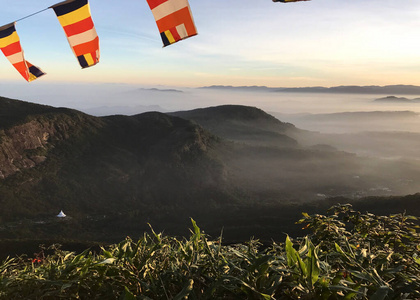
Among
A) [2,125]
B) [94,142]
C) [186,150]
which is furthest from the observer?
[186,150]

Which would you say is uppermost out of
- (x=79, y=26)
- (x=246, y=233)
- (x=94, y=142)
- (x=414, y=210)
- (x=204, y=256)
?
(x=79, y=26)

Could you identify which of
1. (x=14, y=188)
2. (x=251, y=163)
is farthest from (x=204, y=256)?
(x=251, y=163)

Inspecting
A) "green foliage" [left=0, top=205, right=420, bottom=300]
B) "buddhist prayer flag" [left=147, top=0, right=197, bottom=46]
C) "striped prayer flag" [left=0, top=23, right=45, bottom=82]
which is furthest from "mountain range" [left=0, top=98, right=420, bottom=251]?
"green foliage" [left=0, top=205, right=420, bottom=300]

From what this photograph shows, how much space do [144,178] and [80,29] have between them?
9079 cm

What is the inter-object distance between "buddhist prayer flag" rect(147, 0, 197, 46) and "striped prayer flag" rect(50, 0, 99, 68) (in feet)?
9.27

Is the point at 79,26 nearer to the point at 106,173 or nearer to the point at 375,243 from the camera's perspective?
the point at 375,243

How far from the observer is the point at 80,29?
417 inches

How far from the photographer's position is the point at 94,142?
101 metres

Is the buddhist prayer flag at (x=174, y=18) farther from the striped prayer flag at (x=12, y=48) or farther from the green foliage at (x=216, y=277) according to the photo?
the green foliage at (x=216, y=277)

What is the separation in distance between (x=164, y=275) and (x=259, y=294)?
25.2 inches

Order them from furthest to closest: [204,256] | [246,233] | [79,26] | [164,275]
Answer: [246,233], [79,26], [204,256], [164,275]

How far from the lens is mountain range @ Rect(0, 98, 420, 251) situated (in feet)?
235

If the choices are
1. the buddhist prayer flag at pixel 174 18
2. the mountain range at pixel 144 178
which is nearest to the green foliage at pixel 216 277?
the buddhist prayer flag at pixel 174 18

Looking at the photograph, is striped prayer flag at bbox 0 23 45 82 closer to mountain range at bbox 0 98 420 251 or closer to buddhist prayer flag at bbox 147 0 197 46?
buddhist prayer flag at bbox 147 0 197 46
